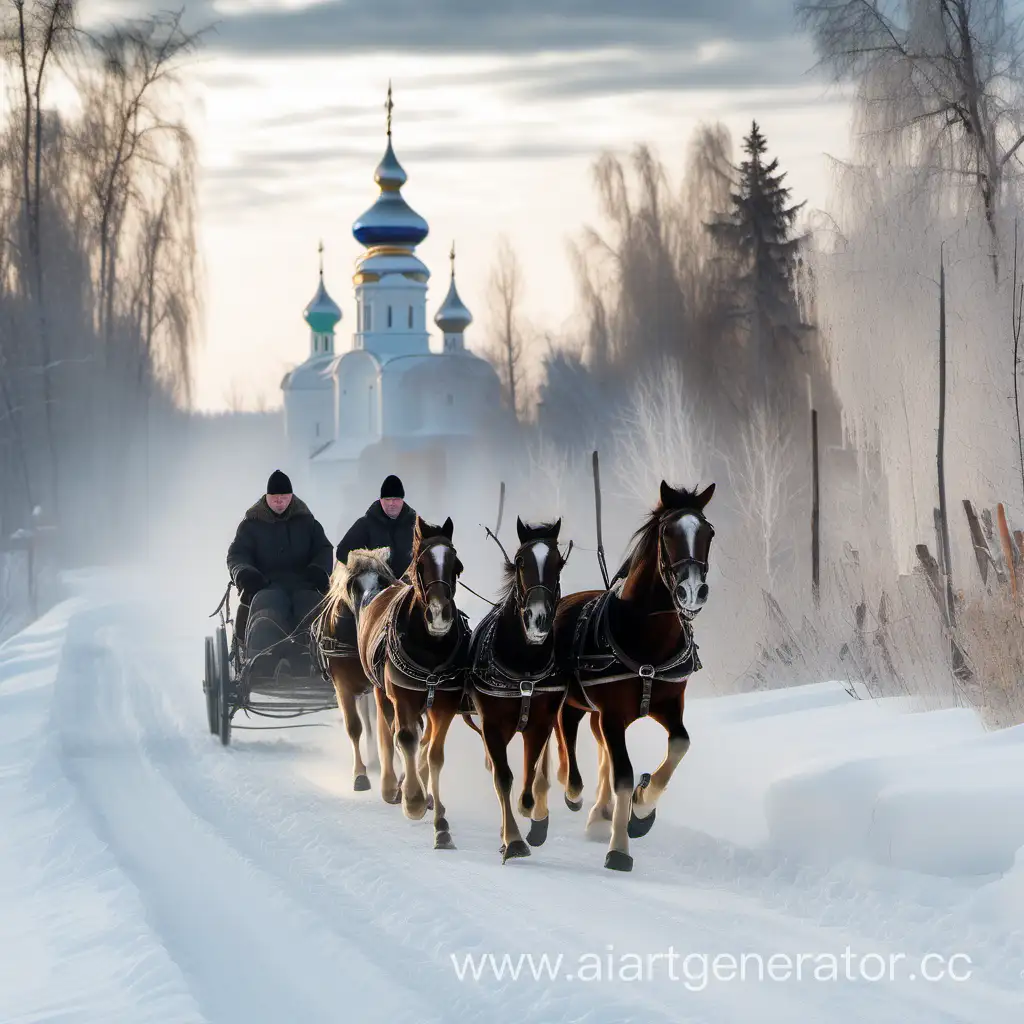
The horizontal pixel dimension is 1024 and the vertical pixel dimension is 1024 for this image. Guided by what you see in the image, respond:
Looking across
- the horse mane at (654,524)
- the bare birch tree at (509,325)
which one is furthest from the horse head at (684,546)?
the bare birch tree at (509,325)

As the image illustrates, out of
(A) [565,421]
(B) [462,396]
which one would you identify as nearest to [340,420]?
(B) [462,396]

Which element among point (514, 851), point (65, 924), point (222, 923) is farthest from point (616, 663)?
point (65, 924)

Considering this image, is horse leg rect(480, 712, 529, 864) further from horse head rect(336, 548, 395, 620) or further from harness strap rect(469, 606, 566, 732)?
horse head rect(336, 548, 395, 620)

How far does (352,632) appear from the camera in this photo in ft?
35.8

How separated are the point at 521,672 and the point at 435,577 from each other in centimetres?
80

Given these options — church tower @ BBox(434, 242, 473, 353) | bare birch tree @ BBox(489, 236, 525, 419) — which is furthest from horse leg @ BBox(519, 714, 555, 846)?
church tower @ BBox(434, 242, 473, 353)

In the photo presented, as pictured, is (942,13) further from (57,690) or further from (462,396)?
(462,396)

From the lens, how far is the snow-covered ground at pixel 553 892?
18.5 feet

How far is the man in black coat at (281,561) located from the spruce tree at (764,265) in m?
25.4

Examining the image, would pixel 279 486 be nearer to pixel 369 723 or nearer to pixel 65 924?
pixel 369 723

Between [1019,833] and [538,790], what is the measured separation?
8.38ft

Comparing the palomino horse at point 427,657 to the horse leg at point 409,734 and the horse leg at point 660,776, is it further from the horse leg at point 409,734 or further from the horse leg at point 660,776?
the horse leg at point 660,776

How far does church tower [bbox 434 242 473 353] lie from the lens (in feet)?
229

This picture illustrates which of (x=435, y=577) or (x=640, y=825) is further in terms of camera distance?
(x=435, y=577)
